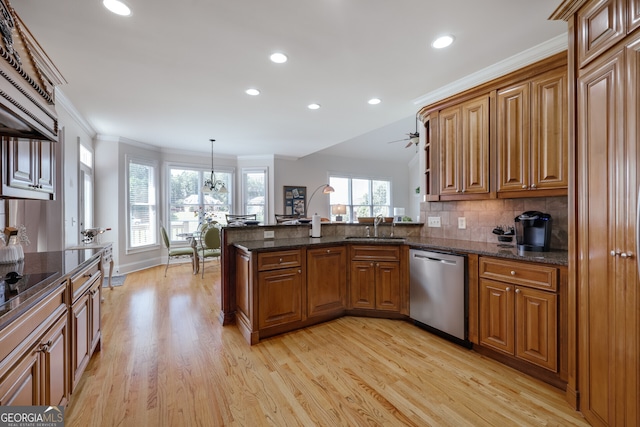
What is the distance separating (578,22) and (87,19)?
3.22 meters

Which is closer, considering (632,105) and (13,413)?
(13,413)

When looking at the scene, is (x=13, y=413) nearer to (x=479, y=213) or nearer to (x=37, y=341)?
(x=37, y=341)

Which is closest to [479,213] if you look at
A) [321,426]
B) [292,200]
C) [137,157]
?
[321,426]

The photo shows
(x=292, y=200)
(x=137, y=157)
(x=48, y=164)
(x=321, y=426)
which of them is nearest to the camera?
(x=321, y=426)

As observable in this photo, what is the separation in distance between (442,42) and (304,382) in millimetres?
2844

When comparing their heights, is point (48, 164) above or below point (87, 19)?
below

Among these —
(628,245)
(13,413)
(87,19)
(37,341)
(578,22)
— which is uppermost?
(87,19)

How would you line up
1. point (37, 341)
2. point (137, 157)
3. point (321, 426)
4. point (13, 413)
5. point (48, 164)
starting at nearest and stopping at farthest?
point (13, 413)
point (37, 341)
point (321, 426)
point (48, 164)
point (137, 157)

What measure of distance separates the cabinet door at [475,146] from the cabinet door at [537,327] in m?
1.02

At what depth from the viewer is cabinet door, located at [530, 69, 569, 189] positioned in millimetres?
2137

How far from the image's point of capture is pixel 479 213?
114 inches

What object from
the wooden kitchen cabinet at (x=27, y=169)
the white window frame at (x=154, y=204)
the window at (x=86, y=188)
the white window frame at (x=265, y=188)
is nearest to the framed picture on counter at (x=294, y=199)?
the white window frame at (x=265, y=188)

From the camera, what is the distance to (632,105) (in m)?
1.32

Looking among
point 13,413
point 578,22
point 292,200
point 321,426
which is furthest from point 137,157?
point 578,22
